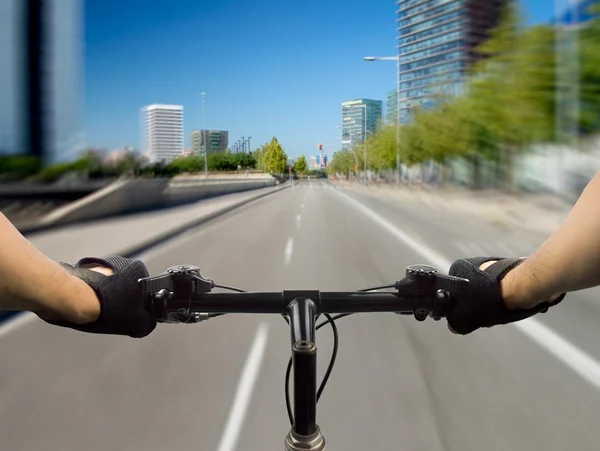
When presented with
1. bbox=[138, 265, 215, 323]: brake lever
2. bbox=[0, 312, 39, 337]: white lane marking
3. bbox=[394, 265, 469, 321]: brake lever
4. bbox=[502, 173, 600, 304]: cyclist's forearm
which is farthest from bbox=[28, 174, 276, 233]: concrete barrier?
bbox=[502, 173, 600, 304]: cyclist's forearm

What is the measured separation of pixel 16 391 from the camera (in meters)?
4.03

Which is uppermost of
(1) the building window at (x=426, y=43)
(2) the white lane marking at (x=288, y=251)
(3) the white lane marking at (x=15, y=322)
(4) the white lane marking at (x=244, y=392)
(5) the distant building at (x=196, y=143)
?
(1) the building window at (x=426, y=43)

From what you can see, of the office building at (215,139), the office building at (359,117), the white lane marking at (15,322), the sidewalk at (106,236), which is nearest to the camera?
the office building at (359,117)

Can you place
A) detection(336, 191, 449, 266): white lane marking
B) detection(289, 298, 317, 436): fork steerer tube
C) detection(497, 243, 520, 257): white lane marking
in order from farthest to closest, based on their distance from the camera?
1. detection(497, 243, 520, 257): white lane marking
2. detection(336, 191, 449, 266): white lane marking
3. detection(289, 298, 317, 436): fork steerer tube

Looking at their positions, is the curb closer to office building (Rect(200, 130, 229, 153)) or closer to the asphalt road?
the asphalt road

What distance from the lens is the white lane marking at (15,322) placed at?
5953 millimetres

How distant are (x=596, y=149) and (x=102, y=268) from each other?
20.2m

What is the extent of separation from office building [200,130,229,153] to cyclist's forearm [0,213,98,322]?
9.61 ft

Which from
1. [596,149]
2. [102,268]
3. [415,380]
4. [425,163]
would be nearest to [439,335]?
[415,380]

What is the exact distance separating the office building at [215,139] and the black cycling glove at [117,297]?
109 inches

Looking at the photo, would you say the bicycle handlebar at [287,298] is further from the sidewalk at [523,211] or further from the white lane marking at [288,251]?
the sidewalk at [523,211]

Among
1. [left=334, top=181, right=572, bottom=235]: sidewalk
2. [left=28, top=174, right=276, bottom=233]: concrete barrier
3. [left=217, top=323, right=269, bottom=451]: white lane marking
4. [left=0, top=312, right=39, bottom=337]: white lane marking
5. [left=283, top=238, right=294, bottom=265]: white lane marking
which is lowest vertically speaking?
[left=0, top=312, right=39, bottom=337]: white lane marking

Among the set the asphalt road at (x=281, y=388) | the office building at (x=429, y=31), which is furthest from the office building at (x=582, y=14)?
the asphalt road at (x=281, y=388)

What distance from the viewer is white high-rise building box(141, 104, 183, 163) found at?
3428 millimetres
